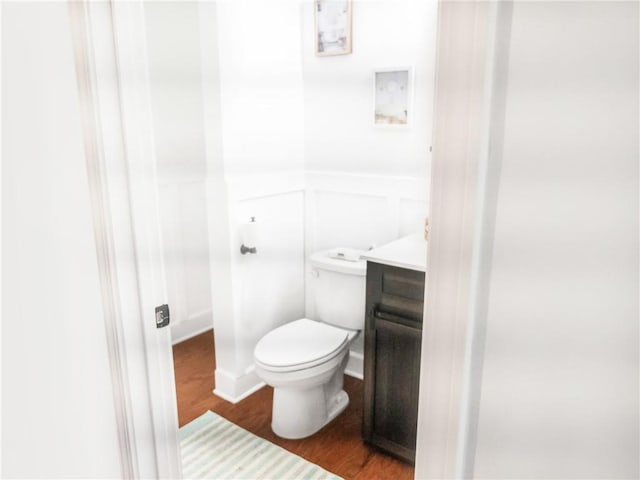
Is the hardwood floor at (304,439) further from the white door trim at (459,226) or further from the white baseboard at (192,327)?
the white door trim at (459,226)

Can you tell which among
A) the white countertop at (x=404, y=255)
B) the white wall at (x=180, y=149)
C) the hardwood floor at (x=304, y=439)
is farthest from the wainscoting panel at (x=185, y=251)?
the white countertop at (x=404, y=255)

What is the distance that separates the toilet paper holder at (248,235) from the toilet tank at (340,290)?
0.89 feet

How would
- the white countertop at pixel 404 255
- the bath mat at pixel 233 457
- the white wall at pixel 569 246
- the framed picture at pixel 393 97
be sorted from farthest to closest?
1. the framed picture at pixel 393 97
2. the bath mat at pixel 233 457
3. the white countertop at pixel 404 255
4. the white wall at pixel 569 246

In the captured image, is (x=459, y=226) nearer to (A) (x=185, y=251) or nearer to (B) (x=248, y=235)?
(B) (x=248, y=235)

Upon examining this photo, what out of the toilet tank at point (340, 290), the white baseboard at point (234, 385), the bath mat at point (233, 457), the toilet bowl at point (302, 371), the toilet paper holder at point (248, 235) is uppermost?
the toilet paper holder at point (248, 235)

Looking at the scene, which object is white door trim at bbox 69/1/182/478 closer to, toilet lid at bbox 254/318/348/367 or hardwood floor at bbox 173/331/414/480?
toilet lid at bbox 254/318/348/367

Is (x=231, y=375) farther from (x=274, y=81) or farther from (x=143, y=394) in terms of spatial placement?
(x=274, y=81)

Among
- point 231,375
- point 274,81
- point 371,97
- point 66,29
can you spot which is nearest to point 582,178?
point 66,29

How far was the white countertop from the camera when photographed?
5.16ft

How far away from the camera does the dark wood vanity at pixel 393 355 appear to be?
1613 millimetres

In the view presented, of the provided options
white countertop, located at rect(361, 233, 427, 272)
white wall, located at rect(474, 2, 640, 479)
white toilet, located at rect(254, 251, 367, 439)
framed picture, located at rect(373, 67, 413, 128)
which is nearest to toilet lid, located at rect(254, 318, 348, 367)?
white toilet, located at rect(254, 251, 367, 439)

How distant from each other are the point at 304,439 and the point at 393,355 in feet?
2.00

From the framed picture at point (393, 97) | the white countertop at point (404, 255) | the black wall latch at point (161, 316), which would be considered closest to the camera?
the black wall latch at point (161, 316)

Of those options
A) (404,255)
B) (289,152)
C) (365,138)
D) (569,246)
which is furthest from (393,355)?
(569,246)
